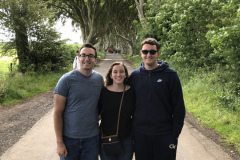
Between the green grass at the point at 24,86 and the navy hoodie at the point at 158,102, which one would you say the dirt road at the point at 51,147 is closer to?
the navy hoodie at the point at 158,102

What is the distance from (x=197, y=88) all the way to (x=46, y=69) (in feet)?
30.5

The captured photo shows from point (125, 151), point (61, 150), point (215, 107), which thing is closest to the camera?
point (61, 150)

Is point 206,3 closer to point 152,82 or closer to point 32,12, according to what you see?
point 152,82

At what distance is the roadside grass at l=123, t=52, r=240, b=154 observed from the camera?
4.96 m

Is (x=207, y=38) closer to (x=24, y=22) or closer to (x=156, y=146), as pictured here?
(x=156, y=146)

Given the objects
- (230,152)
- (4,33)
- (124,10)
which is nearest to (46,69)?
(4,33)

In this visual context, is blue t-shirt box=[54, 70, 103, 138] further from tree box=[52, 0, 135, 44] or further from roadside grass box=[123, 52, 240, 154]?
tree box=[52, 0, 135, 44]

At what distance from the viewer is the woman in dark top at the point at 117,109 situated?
8.17ft

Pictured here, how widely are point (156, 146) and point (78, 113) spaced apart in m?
1.08

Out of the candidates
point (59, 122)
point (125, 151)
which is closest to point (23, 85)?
point (59, 122)

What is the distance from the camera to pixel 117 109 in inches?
97.7

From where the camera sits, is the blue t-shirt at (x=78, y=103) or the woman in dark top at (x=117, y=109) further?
the woman in dark top at (x=117, y=109)

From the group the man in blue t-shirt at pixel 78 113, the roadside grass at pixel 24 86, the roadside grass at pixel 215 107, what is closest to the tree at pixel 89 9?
the roadside grass at pixel 24 86

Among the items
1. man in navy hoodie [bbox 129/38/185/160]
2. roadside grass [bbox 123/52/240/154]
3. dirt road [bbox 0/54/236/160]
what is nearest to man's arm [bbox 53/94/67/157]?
man in navy hoodie [bbox 129/38/185/160]
